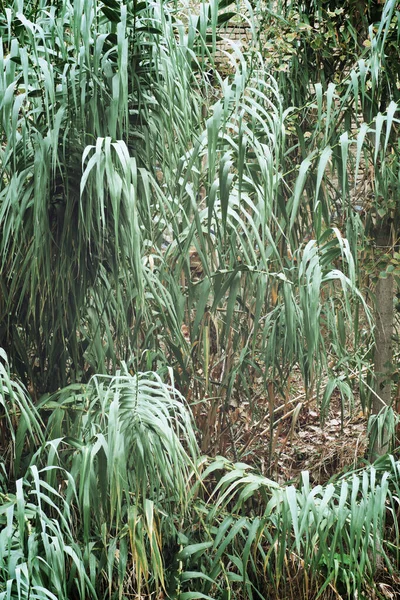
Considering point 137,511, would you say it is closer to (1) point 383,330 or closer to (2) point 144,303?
(2) point 144,303

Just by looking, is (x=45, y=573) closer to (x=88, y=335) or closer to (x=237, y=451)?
(x=88, y=335)

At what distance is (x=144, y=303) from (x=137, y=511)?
0.44m

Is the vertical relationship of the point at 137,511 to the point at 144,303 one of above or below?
below

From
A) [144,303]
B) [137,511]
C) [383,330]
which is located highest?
[144,303]

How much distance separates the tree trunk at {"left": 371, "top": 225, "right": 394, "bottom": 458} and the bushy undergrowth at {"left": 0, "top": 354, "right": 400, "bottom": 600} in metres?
0.36

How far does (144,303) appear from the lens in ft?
5.71

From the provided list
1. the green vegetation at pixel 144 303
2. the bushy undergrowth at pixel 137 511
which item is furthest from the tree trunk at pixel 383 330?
the bushy undergrowth at pixel 137 511

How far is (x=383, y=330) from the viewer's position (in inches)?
94.0

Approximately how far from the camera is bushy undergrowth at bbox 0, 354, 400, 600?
154cm

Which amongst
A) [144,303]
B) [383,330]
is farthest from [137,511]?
[383,330]

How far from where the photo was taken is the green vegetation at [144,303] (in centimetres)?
158

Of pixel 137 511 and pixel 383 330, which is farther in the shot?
pixel 383 330

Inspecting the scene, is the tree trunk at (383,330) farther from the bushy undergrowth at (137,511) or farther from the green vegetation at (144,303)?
the bushy undergrowth at (137,511)

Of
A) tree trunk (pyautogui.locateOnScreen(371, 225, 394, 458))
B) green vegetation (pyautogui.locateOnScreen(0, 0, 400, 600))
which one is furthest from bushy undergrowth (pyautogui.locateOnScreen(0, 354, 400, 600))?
tree trunk (pyautogui.locateOnScreen(371, 225, 394, 458))
